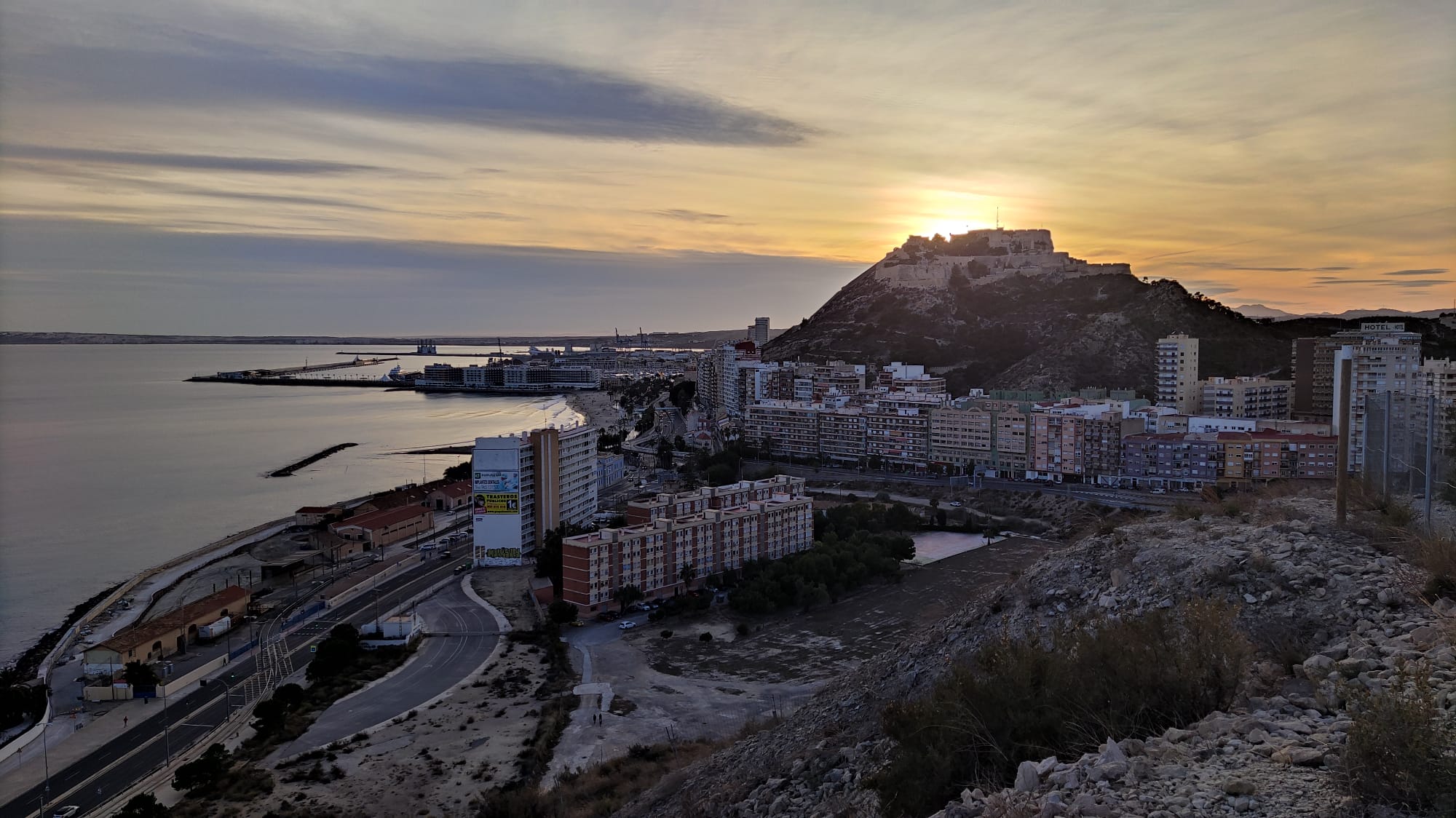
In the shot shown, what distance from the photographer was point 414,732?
26.3ft

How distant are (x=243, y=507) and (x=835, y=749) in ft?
66.1

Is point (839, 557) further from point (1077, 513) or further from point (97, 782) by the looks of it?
point (97, 782)

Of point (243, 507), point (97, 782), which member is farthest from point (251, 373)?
point (97, 782)

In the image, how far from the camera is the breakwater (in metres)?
25.4

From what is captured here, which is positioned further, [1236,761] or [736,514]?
[736,514]

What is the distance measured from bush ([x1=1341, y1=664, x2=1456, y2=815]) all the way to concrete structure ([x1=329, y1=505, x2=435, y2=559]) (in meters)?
15.5

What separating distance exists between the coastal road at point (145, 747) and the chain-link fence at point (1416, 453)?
8.77 meters

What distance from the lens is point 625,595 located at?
38.7 feet

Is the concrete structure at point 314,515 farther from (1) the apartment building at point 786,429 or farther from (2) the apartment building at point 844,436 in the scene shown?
(2) the apartment building at point 844,436

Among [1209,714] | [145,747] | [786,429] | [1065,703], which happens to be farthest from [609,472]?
[1209,714]

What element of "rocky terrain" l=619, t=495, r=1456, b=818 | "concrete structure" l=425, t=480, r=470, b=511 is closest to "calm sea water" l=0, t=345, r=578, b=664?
"concrete structure" l=425, t=480, r=470, b=511

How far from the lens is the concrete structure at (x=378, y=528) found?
15.6 metres

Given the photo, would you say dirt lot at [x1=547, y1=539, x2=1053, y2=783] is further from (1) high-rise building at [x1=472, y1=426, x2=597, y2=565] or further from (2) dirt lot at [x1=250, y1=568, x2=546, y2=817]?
(1) high-rise building at [x1=472, y1=426, x2=597, y2=565]

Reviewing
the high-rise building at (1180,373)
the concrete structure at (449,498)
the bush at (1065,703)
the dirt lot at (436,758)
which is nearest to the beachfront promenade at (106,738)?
the dirt lot at (436,758)
